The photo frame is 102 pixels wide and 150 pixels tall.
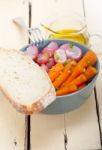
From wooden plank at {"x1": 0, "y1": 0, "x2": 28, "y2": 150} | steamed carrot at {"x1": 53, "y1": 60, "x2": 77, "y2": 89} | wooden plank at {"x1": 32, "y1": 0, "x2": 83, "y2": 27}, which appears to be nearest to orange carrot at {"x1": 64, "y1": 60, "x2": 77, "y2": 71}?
steamed carrot at {"x1": 53, "y1": 60, "x2": 77, "y2": 89}

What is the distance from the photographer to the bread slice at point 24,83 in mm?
613

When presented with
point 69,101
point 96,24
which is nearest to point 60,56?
point 69,101

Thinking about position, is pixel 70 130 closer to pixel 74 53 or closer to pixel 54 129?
pixel 54 129

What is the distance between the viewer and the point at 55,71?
0.70 meters

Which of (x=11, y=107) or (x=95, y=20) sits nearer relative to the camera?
(x=11, y=107)

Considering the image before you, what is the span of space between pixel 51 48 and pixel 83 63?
0.10m

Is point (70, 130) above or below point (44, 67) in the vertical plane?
below

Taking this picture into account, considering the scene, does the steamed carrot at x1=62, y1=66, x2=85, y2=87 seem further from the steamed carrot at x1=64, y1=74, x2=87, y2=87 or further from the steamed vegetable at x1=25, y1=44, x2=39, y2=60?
the steamed vegetable at x1=25, y1=44, x2=39, y2=60

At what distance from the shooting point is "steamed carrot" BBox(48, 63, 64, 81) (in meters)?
0.70

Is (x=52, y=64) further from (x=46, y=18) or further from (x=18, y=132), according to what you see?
(x=46, y=18)

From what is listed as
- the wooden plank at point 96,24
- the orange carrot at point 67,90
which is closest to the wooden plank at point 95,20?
the wooden plank at point 96,24

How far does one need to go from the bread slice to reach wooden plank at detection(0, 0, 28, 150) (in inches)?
3.4

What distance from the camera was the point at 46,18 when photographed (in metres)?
1.00

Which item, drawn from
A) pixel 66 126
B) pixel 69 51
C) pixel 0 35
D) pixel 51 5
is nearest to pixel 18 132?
pixel 66 126
